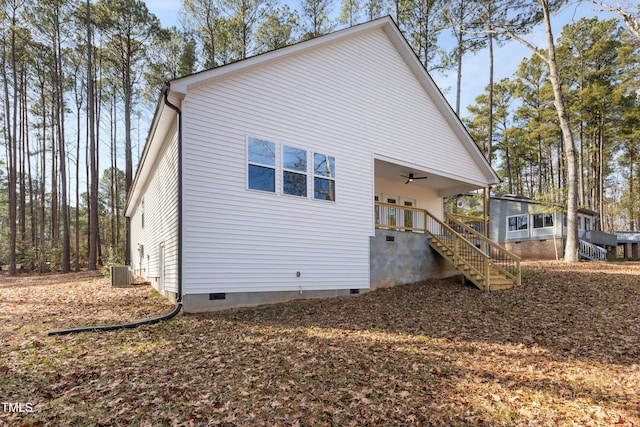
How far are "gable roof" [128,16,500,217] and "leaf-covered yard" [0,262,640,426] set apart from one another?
14.7ft

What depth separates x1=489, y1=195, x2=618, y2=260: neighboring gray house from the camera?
21703 millimetres

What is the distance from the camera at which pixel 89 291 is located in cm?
1082

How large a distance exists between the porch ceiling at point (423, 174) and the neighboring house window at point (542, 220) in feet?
42.6

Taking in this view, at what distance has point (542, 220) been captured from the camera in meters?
23.3

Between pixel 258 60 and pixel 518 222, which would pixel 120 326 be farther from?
pixel 518 222

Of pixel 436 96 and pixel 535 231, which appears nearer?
pixel 436 96

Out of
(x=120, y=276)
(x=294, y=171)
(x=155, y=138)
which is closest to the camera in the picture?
(x=294, y=171)

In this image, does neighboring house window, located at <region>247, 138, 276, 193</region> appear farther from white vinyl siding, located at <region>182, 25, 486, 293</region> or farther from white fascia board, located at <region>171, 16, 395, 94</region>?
white fascia board, located at <region>171, 16, 395, 94</region>

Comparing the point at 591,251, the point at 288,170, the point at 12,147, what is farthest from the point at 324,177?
the point at 12,147

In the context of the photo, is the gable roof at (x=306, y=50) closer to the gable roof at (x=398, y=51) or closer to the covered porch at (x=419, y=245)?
the gable roof at (x=398, y=51)

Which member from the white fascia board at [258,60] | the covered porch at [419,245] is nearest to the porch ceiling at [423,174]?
the covered porch at [419,245]

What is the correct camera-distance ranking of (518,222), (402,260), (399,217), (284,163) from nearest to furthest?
(284,163) < (402,260) < (399,217) < (518,222)

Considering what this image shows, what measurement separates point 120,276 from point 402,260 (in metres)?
10.4

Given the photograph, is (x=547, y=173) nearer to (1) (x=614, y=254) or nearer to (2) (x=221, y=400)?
(1) (x=614, y=254)
